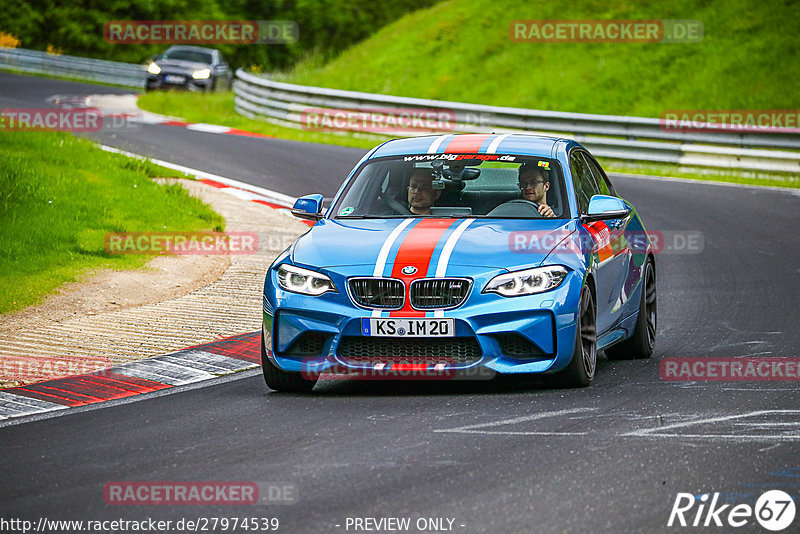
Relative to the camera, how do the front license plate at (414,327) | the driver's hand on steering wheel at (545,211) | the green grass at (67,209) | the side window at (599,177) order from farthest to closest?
the green grass at (67,209)
the side window at (599,177)
the driver's hand on steering wheel at (545,211)
the front license plate at (414,327)

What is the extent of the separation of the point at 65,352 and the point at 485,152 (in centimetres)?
335

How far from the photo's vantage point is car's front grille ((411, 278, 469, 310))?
830 cm

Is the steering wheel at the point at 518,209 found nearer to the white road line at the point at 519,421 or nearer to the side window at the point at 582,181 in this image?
the side window at the point at 582,181

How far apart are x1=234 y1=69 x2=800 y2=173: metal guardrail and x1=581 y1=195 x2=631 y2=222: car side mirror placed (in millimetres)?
15704

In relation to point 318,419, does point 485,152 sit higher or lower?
higher

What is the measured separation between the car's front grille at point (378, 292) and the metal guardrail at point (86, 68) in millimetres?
38228

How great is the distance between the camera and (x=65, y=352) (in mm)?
9922

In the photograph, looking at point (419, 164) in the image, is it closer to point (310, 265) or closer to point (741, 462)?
point (310, 265)

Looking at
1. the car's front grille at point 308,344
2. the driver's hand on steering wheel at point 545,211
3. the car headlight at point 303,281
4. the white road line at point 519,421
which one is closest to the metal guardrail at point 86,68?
the driver's hand on steering wheel at point 545,211

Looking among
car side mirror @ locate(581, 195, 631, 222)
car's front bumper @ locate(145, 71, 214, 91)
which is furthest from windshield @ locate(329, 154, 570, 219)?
car's front bumper @ locate(145, 71, 214, 91)

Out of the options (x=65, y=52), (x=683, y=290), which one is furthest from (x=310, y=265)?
(x=65, y=52)

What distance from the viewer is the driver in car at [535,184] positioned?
9430mm

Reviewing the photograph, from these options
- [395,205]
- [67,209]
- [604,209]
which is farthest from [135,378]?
[67,209]

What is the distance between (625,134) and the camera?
2562 cm
